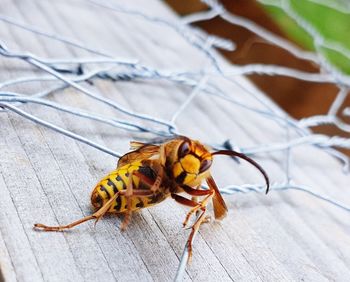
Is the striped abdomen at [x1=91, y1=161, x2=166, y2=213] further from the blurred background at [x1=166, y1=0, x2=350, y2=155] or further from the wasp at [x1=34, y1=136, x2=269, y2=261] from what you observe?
the blurred background at [x1=166, y1=0, x2=350, y2=155]

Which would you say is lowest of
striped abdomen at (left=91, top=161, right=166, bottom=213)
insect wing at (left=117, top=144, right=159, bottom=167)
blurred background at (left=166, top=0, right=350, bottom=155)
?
blurred background at (left=166, top=0, right=350, bottom=155)

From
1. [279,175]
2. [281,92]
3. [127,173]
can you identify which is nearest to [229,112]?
[279,175]

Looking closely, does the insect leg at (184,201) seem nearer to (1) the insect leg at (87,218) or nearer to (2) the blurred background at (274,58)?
(1) the insect leg at (87,218)

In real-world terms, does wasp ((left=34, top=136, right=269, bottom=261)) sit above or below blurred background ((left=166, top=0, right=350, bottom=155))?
above

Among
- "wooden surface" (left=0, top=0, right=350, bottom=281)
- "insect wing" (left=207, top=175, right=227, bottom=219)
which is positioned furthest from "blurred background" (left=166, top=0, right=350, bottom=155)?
"insect wing" (left=207, top=175, right=227, bottom=219)

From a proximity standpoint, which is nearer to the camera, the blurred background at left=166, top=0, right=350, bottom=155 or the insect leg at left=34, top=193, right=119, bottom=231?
the insect leg at left=34, top=193, right=119, bottom=231

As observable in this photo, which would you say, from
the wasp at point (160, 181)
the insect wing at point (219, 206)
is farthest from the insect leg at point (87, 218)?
the insect wing at point (219, 206)

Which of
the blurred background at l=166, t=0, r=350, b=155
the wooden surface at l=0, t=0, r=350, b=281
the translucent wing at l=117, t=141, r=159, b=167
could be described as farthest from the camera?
the blurred background at l=166, t=0, r=350, b=155

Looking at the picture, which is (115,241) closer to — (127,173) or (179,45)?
(127,173)
